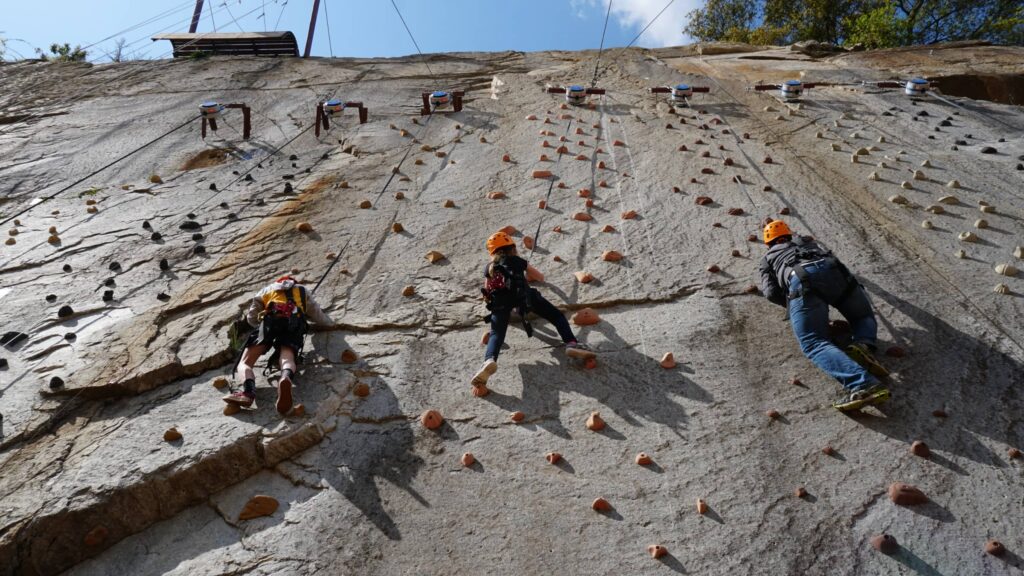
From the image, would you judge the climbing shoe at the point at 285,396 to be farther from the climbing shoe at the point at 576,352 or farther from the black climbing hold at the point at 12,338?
the black climbing hold at the point at 12,338

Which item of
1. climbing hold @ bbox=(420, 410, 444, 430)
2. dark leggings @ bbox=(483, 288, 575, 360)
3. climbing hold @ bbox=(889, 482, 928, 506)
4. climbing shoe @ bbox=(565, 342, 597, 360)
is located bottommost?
climbing hold @ bbox=(889, 482, 928, 506)

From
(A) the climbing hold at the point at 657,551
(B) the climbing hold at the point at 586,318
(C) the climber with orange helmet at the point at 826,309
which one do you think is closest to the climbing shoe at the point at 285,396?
(B) the climbing hold at the point at 586,318

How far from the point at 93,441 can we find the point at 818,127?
6.98 meters

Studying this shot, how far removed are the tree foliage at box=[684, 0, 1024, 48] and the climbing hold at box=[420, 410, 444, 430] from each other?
48.0 ft

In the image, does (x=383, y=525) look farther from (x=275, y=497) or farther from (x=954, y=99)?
(x=954, y=99)

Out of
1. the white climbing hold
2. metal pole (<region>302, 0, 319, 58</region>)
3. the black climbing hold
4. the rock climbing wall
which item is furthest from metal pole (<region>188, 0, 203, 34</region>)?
the white climbing hold

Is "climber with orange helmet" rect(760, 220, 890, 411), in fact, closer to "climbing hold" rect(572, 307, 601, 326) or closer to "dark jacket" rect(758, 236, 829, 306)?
"dark jacket" rect(758, 236, 829, 306)

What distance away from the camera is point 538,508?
9.45 feet

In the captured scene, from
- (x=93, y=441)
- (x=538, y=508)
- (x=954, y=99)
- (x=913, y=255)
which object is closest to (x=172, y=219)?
(x=93, y=441)

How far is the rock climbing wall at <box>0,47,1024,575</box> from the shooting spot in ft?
9.12

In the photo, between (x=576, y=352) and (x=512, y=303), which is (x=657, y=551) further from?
(x=512, y=303)

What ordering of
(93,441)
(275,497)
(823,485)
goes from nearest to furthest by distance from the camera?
(823,485), (275,497), (93,441)

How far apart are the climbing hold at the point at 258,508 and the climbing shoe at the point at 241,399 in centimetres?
61

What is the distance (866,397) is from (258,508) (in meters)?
2.86
